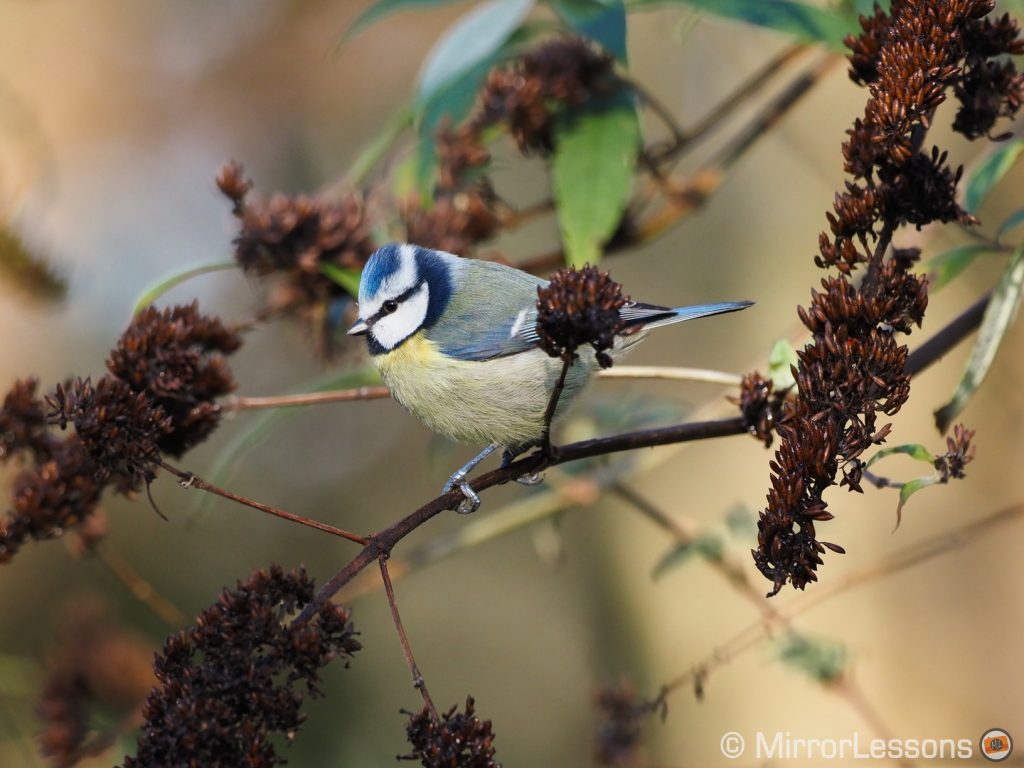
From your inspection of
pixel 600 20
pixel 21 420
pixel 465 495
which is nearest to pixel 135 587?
pixel 21 420

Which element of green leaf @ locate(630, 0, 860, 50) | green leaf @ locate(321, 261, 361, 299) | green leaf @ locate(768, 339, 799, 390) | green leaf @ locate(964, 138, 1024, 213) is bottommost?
green leaf @ locate(768, 339, 799, 390)

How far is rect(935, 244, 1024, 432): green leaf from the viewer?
5.41ft

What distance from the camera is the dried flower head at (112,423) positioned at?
1511mm

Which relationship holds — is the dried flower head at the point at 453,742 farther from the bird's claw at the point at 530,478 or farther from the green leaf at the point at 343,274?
the green leaf at the point at 343,274

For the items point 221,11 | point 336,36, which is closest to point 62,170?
point 221,11

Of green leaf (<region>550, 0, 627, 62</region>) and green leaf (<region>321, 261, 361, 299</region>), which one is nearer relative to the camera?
green leaf (<region>550, 0, 627, 62</region>)

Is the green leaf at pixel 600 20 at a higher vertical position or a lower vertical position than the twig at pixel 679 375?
higher

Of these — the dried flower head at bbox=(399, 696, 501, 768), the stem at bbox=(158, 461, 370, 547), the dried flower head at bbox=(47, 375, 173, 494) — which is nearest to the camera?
the dried flower head at bbox=(399, 696, 501, 768)

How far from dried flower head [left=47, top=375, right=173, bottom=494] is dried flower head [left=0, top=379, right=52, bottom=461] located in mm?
204

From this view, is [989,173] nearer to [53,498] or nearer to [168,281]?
[168,281]

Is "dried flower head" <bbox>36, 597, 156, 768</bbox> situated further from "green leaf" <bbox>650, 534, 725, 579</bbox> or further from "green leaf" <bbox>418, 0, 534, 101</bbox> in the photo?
"green leaf" <bbox>418, 0, 534, 101</bbox>
